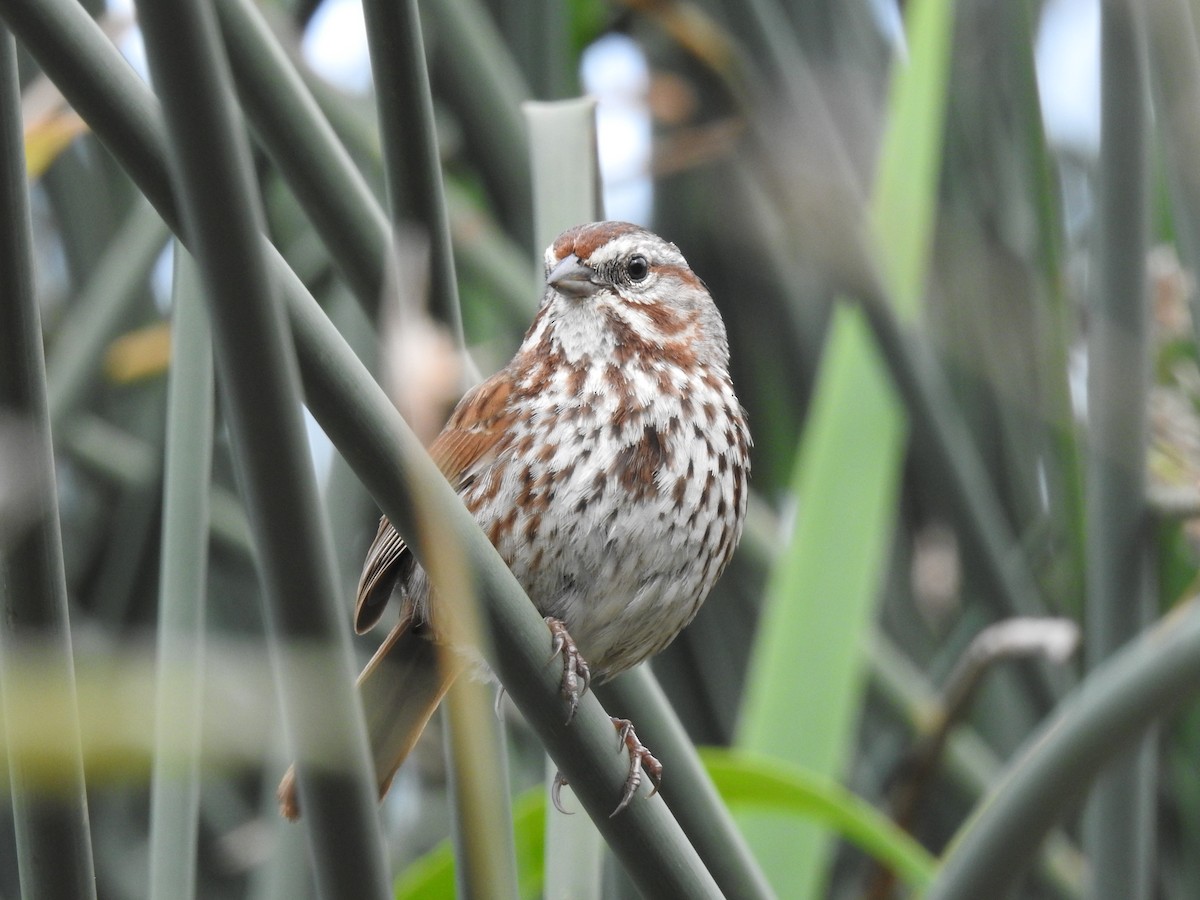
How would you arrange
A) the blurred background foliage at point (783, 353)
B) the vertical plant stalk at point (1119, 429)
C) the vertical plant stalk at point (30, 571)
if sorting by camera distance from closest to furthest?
the vertical plant stalk at point (30, 571) → the vertical plant stalk at point (1119, 429) → the blurred background foliage at point (783, 353)

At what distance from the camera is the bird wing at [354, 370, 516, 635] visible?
1.79 meters

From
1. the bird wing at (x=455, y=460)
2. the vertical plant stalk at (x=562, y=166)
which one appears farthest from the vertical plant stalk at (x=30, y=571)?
the bird wing at (x=455, y=460)

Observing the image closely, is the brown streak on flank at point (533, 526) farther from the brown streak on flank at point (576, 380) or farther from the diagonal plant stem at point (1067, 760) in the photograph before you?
the diagonal plant stem at point (1067, 760)

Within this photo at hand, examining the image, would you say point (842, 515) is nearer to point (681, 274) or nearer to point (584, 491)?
point (584, 491)

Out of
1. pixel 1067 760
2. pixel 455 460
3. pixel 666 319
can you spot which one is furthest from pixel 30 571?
pixel 666 319

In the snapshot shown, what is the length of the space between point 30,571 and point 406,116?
42 cm

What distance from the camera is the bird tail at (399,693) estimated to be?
179 cm

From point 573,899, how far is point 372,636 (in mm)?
1377

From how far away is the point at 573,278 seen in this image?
1.96 metres

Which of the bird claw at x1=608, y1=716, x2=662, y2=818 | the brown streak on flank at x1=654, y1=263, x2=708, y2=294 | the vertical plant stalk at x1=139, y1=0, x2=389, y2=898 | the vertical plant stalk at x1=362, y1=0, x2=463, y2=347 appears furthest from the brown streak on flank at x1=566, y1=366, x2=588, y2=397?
the vertical plant stalk at x1=139, y1=0, x2=389, y2=898

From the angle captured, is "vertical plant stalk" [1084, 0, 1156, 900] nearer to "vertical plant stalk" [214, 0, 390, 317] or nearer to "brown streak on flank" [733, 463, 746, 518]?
"brown streak on flank" [733, 463, 746, 518]

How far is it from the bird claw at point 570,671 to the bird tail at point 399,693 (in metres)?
0.21

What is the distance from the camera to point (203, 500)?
120 cm

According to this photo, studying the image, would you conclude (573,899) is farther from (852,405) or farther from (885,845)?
(852,405)
